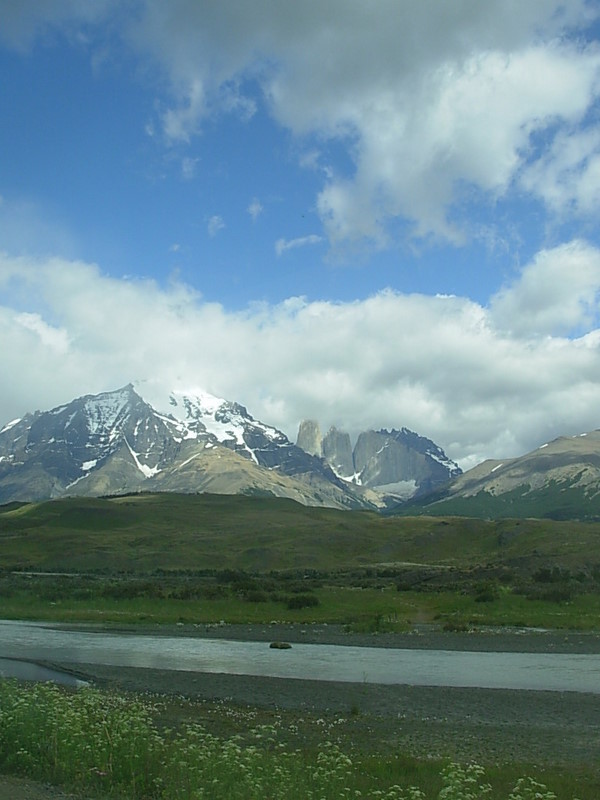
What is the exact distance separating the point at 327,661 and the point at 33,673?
19.3 meters

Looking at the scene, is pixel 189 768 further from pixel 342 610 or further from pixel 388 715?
pixel 342 610

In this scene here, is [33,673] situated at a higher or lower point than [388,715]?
higher

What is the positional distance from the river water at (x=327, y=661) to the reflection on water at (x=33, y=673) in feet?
2.97

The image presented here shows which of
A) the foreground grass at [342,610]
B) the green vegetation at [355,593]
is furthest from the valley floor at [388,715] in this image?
the green vegetation at [355,593]

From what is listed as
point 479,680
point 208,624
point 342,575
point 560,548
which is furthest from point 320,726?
point 560,548

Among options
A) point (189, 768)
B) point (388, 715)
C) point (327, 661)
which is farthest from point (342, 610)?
point (189, 768)

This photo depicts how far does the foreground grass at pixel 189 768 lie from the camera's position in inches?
696

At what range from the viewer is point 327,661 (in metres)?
54.2

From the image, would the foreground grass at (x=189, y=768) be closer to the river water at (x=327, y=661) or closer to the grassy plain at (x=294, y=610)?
the grassy plain at (x=294, y=610)

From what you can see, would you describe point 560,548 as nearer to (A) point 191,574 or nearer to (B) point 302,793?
(A) point 191,574

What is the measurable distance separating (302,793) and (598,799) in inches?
351

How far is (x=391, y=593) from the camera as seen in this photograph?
102 metres

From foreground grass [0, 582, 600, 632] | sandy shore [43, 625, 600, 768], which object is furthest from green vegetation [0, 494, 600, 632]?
sandy shore [43, 625, 600, 768]

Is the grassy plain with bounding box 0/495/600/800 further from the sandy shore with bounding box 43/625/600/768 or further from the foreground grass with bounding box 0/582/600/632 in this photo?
the sandy shore with bounding box 43/625/600/768
